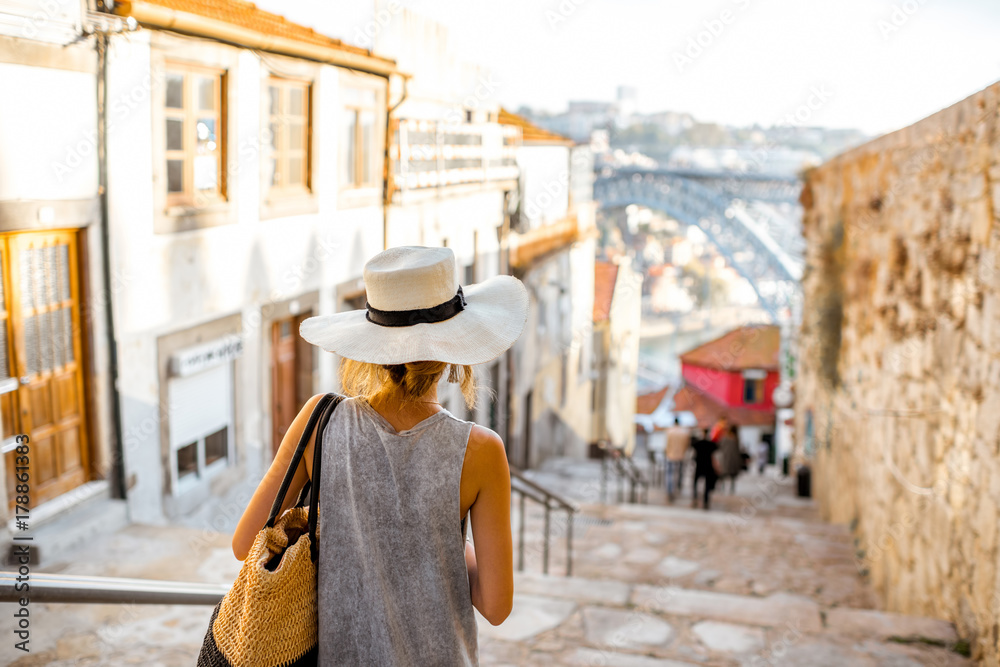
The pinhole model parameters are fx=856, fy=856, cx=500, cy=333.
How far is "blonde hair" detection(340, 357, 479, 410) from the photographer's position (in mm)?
1655

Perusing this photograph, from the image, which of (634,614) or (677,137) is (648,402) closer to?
(634,614)

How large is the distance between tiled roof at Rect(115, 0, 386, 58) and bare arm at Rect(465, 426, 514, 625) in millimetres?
5164

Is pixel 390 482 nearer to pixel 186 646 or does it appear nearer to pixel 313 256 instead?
pixel 186 646

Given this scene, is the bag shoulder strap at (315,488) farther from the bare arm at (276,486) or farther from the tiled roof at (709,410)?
the tiled roof at (709,410)

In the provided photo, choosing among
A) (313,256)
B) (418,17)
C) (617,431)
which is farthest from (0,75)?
(617,431)

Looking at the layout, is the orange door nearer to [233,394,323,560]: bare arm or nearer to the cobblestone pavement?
the cobblestone pavement

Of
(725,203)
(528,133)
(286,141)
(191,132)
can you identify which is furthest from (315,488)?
(725,203)

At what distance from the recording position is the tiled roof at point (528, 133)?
16.9 m

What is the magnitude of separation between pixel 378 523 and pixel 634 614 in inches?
138

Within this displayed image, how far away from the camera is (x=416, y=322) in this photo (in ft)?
5.60

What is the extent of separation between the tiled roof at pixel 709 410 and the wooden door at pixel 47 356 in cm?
3378

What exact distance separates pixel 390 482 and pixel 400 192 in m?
9.09

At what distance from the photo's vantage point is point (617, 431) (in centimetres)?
2881

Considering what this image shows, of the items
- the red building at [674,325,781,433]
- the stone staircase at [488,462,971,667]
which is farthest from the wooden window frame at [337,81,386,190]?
the red building at [674,325,781,433]
